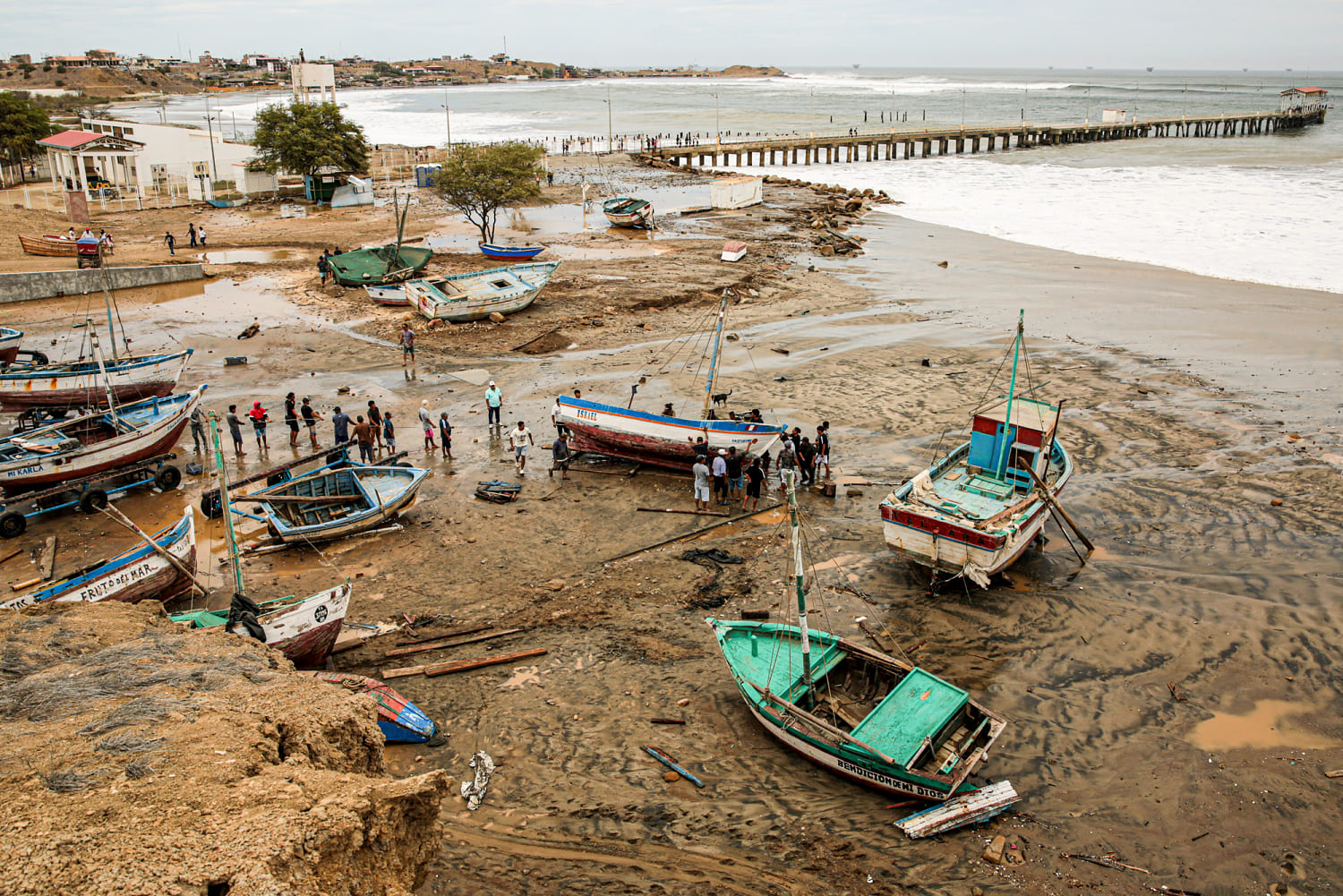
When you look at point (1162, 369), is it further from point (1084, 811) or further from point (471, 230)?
point (471, 230)

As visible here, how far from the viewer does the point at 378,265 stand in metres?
36.8

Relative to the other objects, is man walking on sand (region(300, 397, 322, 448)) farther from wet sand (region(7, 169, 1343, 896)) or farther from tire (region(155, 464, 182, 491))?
tire (region(155, 464, 182, 491))

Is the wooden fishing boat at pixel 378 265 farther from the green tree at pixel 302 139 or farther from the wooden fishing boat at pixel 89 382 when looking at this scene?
the green tree at pixel 302 139

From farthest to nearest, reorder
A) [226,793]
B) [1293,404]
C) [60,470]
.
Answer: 1. [1293,404]
2. [60,470]
3. [226,793]

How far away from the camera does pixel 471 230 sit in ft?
163

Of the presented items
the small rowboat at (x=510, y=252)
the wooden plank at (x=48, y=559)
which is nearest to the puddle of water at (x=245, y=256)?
the small rowboat at (x=510, y=252)

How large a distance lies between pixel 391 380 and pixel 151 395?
6.49 meters

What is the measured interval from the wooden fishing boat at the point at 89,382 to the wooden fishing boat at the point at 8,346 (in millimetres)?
2761

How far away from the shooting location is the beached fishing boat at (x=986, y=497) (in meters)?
14.4

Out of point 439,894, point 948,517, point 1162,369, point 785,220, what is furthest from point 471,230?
point 439,894

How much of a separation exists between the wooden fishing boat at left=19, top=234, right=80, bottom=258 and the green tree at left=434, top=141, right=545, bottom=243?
17371 millimetres

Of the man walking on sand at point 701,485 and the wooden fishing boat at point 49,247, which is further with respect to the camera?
the wooden fishing boat at point 49,247

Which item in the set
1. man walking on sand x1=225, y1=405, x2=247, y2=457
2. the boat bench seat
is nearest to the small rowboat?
man walking on sand x1=225, y1=405, x2=247, y2=457

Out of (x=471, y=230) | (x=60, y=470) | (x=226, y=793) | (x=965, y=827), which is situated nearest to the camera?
(x=226, y=793)
